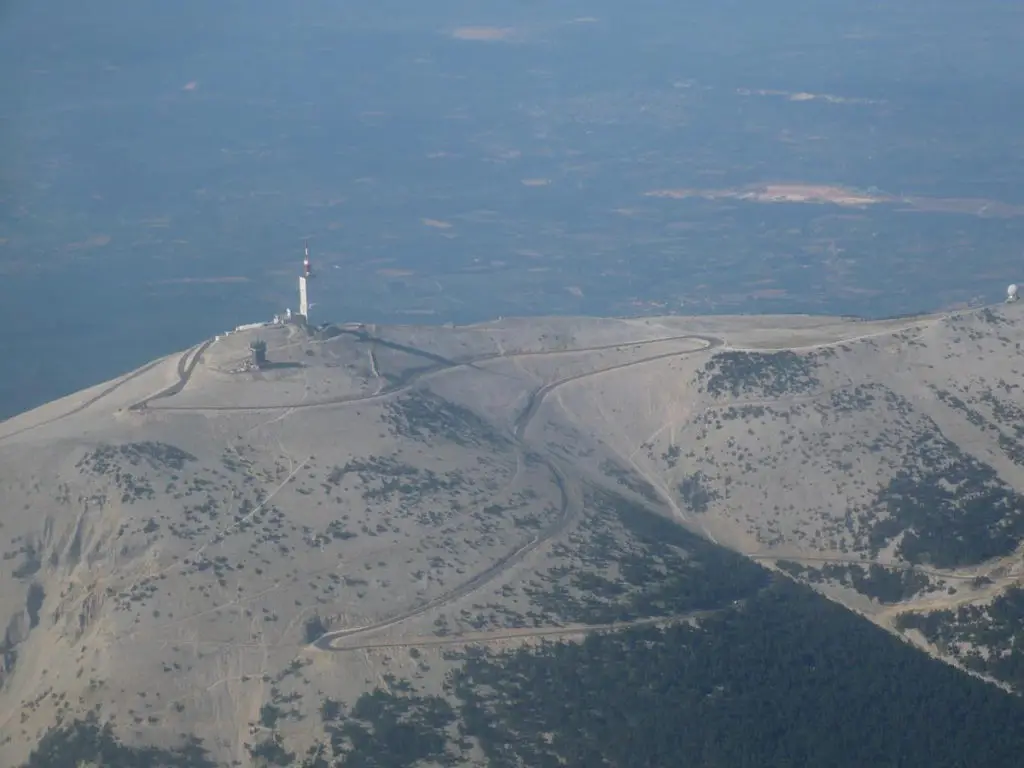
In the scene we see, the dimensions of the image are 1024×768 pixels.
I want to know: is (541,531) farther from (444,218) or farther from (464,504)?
(444,218)

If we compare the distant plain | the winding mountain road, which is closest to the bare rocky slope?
the winding mountain road

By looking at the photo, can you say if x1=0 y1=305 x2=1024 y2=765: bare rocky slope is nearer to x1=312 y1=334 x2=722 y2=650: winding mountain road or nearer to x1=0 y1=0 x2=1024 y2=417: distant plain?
x1=312 y1=334 x2=722 y2=650: winding mountain road

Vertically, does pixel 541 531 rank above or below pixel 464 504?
below

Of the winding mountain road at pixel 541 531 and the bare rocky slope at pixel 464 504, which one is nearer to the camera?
the bare rocky slope at pixel 464 504

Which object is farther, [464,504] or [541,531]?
[464,504]

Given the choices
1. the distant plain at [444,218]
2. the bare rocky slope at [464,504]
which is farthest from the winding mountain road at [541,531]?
the distant plain at [444,218]

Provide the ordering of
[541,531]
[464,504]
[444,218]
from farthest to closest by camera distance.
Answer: [444,218] < [464,504] < [541,531]

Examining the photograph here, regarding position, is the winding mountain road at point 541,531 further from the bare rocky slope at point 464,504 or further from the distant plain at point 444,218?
the distant plain at point 444,218

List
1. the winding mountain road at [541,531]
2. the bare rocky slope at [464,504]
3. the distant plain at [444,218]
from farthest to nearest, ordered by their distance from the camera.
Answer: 1. the distant plain at [444,218]
2. the winding mountain road at [541,531]
3. the bare rocky slope at [464,504]

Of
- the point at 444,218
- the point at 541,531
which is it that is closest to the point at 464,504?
the point at 541,531
